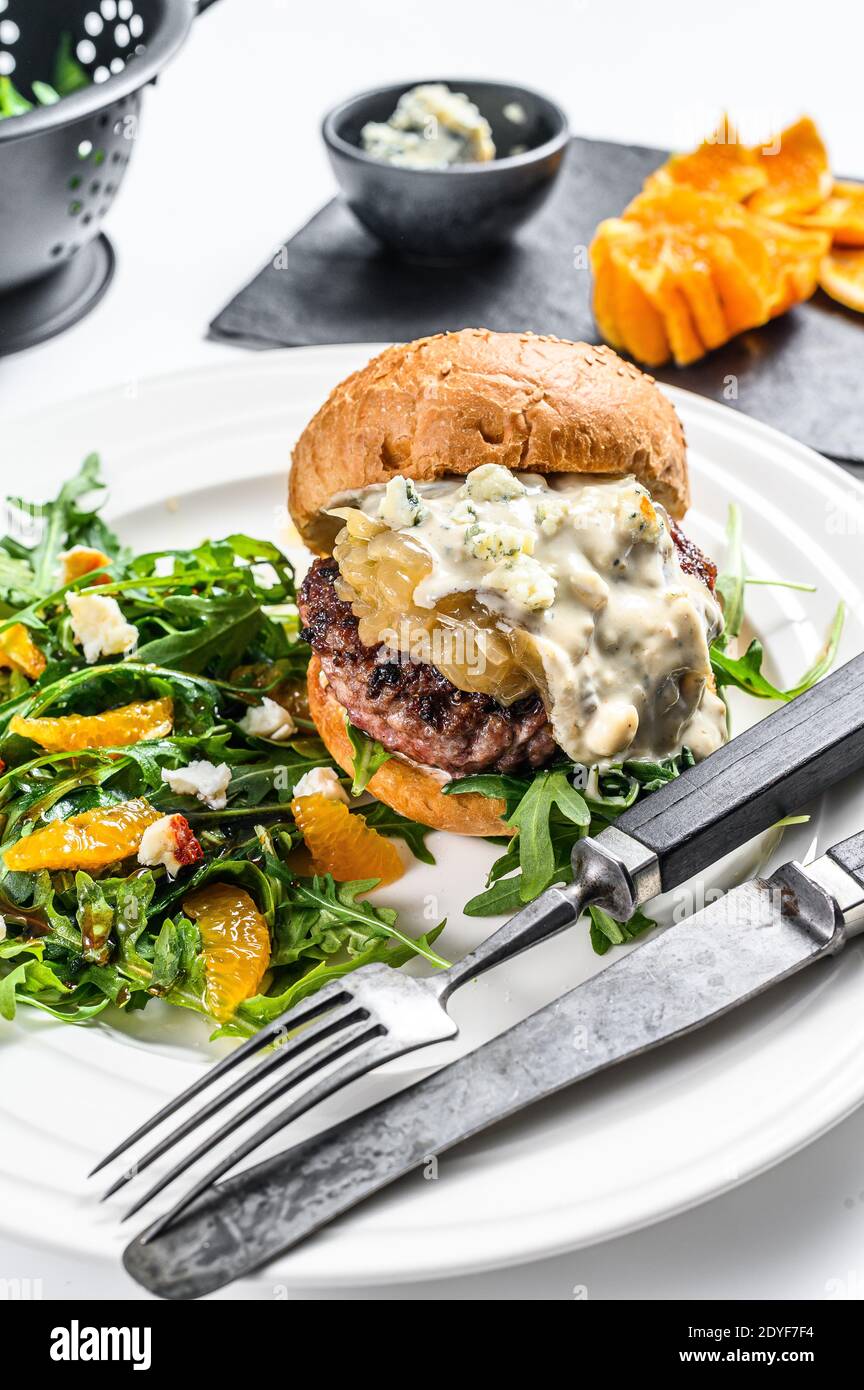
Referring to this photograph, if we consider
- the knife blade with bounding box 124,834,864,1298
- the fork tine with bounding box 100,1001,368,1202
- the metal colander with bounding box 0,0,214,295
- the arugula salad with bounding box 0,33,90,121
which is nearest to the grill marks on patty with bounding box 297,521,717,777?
the knife blade with bounding box 124,834,864,1298

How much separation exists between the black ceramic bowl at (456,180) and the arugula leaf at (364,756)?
10.1ft

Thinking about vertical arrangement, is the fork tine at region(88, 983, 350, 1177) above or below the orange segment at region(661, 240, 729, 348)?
below

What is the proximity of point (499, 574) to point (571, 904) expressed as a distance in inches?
27.7

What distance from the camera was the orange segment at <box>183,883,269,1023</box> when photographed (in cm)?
271

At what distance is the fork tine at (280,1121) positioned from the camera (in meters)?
2.10

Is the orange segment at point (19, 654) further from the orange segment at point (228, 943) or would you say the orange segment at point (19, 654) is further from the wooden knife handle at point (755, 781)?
the wooden knife handle at point (755, 781)

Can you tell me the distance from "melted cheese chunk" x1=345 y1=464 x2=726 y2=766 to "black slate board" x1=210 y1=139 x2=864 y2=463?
2149mm

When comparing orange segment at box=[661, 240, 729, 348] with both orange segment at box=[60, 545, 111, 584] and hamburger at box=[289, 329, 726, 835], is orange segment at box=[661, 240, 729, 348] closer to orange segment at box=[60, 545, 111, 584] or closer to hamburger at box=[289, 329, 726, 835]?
hamburger at box=[289, 329, 726, 835]

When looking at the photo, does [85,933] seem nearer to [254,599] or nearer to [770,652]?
[254,599]

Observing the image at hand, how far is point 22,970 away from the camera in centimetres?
265

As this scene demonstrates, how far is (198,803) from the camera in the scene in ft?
10.3

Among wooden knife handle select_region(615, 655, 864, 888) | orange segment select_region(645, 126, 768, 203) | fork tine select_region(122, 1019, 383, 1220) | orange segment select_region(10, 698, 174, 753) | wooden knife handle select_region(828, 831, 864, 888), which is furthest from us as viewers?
orange segment select_region(645, 126, 768, 203)

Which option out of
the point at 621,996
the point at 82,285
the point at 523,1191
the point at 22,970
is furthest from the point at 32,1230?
the point at 82,285

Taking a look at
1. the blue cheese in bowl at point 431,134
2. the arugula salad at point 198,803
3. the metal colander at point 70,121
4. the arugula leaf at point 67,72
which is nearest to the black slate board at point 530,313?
the blue cheese in bowl at point 431,134
